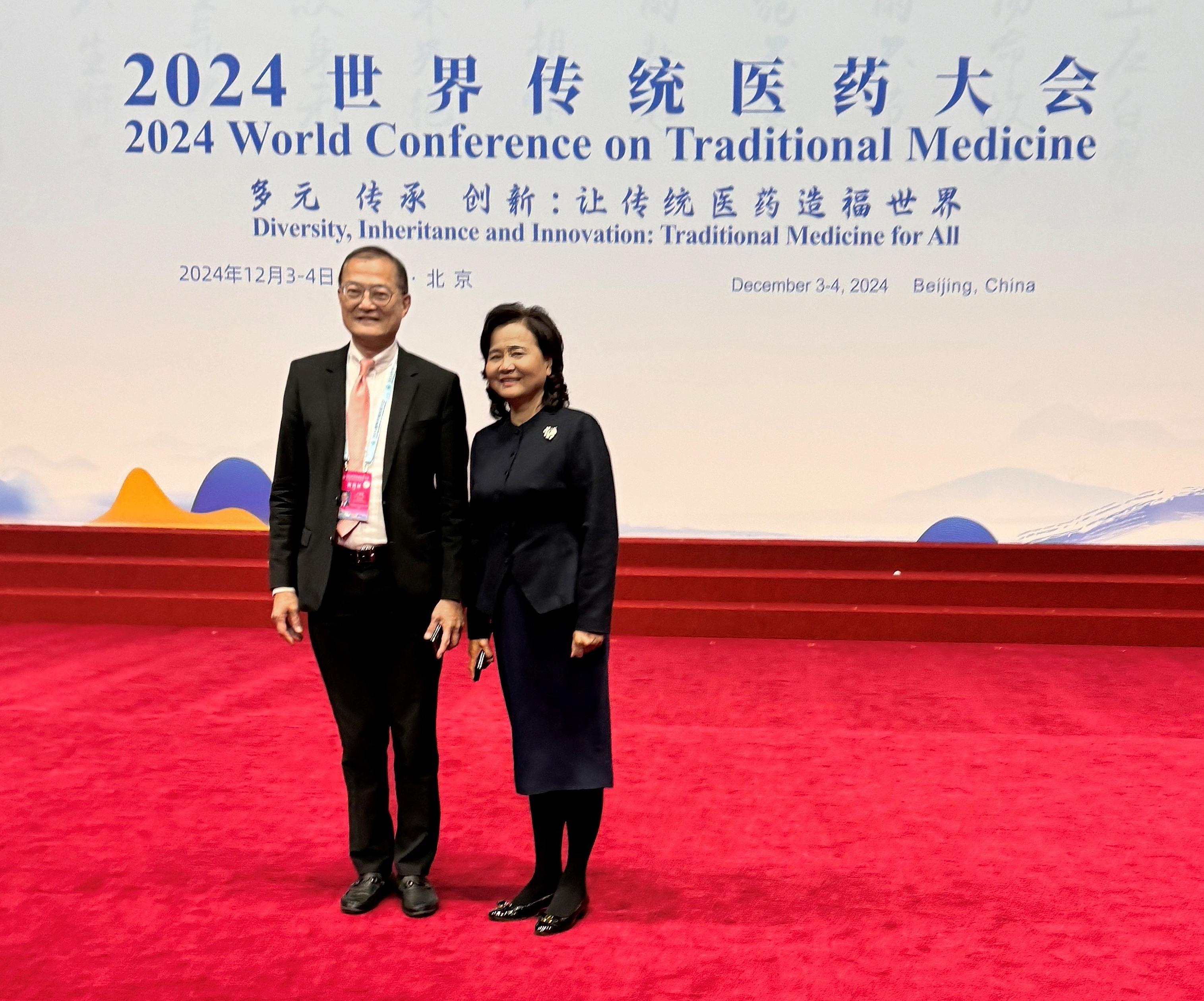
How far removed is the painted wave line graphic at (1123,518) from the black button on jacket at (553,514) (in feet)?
11.6

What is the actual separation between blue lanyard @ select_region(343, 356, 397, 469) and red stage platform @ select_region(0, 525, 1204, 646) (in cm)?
290

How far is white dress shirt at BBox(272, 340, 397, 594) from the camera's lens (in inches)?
95.5

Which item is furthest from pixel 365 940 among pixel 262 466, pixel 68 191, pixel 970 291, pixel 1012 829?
pixel 68 191

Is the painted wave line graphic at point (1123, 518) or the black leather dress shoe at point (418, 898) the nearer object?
the black leather dress shoe at point (418, 898)

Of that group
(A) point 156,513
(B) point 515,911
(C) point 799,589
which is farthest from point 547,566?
(A) point 156,513

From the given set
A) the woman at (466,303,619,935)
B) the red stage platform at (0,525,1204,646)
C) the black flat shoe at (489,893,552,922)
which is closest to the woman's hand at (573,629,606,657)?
the woman at (466,303,619,935)

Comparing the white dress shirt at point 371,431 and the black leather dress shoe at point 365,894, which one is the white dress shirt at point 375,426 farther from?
the black leather dress shoe at point 365,894

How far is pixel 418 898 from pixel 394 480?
0.82 m

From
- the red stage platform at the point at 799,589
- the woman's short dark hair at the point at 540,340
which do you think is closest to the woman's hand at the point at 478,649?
the woman's short dark hair at the point at 540,340

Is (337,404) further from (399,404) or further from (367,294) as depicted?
(367,294)

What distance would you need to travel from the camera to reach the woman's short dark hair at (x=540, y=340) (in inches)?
92.5

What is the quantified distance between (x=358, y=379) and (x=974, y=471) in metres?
3.55

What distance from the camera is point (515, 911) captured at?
2.44 m

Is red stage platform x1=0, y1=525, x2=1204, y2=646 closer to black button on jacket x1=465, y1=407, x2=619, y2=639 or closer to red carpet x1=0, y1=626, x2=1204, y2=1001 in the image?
red carpet x1=0, y1=626, x2=1204, y2=1001
